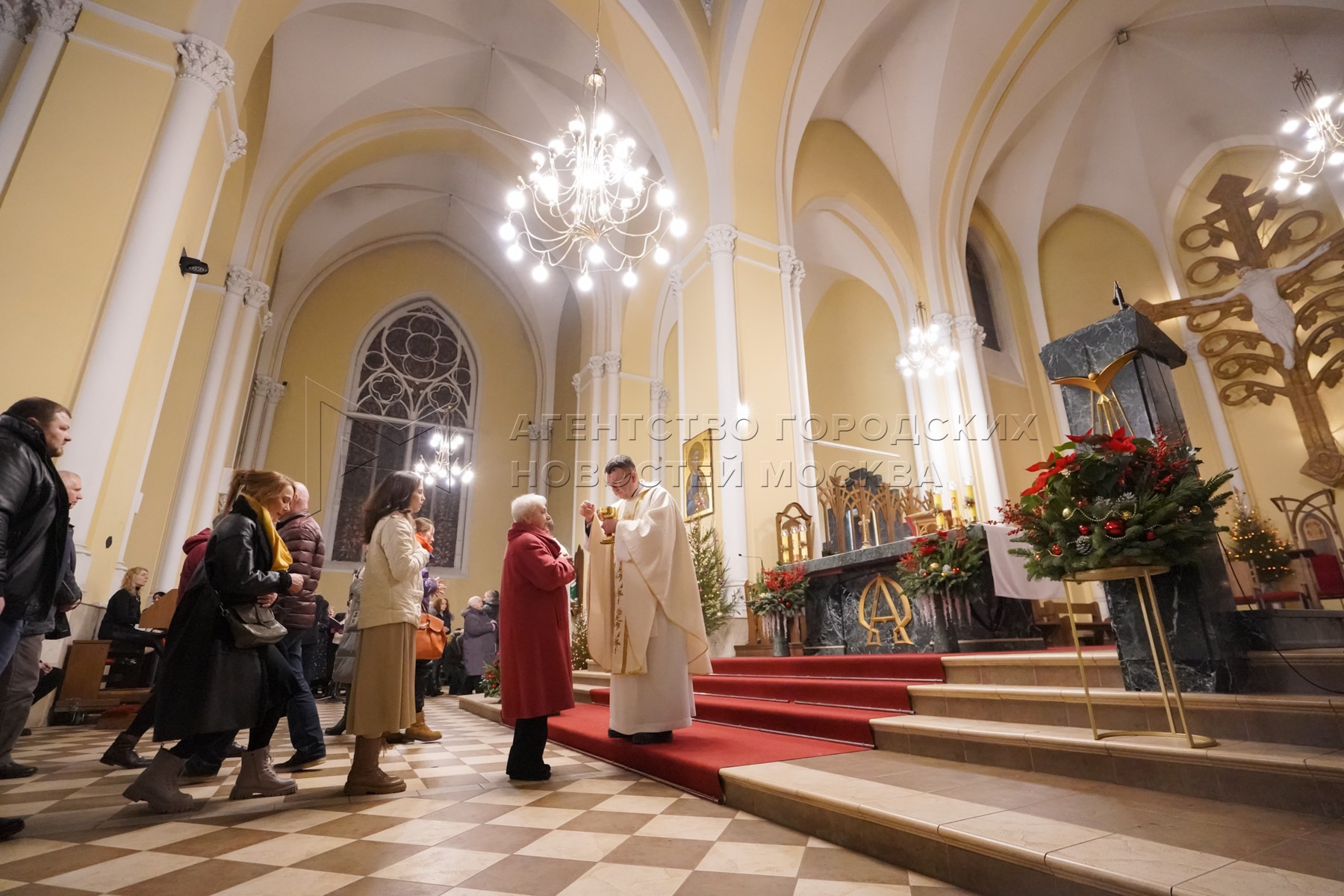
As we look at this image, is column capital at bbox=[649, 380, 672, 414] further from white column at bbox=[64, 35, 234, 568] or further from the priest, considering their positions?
the priest

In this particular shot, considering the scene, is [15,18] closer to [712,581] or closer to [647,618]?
[647,618]

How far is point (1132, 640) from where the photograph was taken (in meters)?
2.61

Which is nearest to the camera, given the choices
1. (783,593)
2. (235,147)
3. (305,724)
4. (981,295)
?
(305,724)

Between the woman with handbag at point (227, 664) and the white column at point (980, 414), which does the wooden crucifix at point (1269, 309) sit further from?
the woman with handbag at point (227, 664)

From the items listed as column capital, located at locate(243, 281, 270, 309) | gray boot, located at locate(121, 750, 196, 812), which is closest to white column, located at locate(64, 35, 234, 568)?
gray boot, located at locate(121, 750, 196, 812)

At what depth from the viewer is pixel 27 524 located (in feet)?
6.92

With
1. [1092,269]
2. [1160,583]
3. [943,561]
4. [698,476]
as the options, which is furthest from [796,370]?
[1092,269]

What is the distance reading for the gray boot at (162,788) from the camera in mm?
2303

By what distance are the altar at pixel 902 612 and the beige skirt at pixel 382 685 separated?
12.5ft

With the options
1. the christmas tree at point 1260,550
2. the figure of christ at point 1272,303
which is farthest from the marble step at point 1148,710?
the figure of christ at point 1272,303

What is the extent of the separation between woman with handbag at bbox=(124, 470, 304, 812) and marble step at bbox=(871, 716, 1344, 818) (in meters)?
2.80

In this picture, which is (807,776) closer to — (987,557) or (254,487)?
(254,487)

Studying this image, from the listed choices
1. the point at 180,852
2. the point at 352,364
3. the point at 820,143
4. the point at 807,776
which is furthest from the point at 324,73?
the point at 807,776

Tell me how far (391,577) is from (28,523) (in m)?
1.19
